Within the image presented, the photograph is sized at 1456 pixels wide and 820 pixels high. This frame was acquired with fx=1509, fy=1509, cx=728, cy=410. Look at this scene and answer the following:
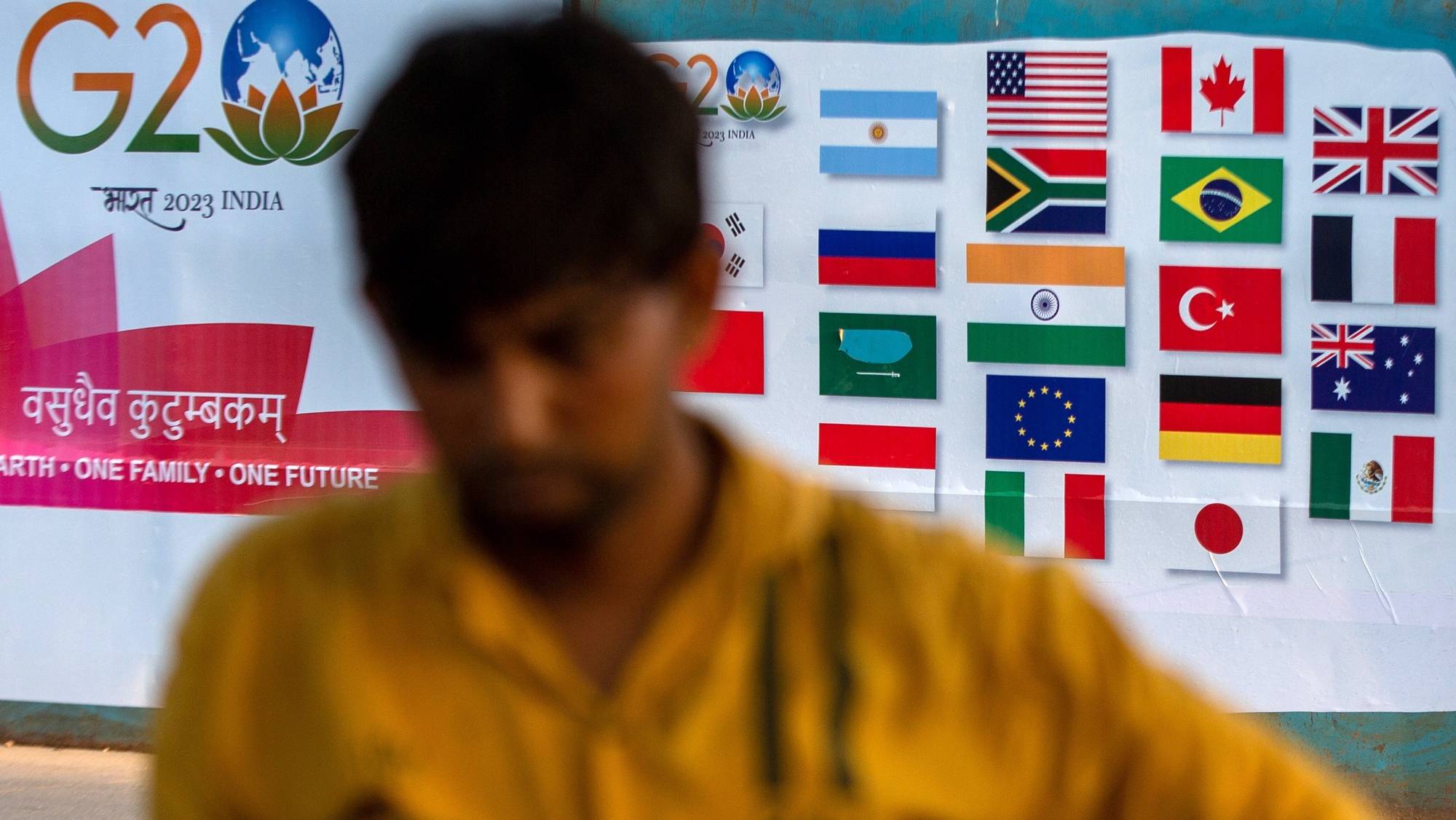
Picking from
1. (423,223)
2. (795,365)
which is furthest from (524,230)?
(795,365)

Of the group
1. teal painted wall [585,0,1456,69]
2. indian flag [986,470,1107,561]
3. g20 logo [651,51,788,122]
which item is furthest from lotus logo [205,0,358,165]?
indian flag [986,470,1107,561]

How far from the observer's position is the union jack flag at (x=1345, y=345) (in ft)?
14.2

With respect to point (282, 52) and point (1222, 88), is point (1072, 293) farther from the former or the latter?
point (282, 52)

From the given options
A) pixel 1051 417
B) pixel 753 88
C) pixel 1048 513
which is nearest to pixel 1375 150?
pixel 1051 417

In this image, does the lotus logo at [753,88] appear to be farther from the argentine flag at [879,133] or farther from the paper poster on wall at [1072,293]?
the argentine flag at [879,133]

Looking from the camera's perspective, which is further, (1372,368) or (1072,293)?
(1072,293)

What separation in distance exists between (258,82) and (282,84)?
80mm

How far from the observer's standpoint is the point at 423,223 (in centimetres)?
119

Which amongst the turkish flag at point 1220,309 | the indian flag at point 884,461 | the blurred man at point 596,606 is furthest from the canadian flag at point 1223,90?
the blurred man at point 596,606

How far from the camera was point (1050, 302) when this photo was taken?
4.45 metres

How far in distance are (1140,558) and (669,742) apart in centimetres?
343

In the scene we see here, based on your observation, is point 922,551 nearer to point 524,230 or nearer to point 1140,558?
point 524,230

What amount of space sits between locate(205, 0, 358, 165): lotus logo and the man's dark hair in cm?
370

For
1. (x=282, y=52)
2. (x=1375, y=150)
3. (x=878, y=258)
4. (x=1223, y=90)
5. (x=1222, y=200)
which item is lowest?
(x=878, y=258)
